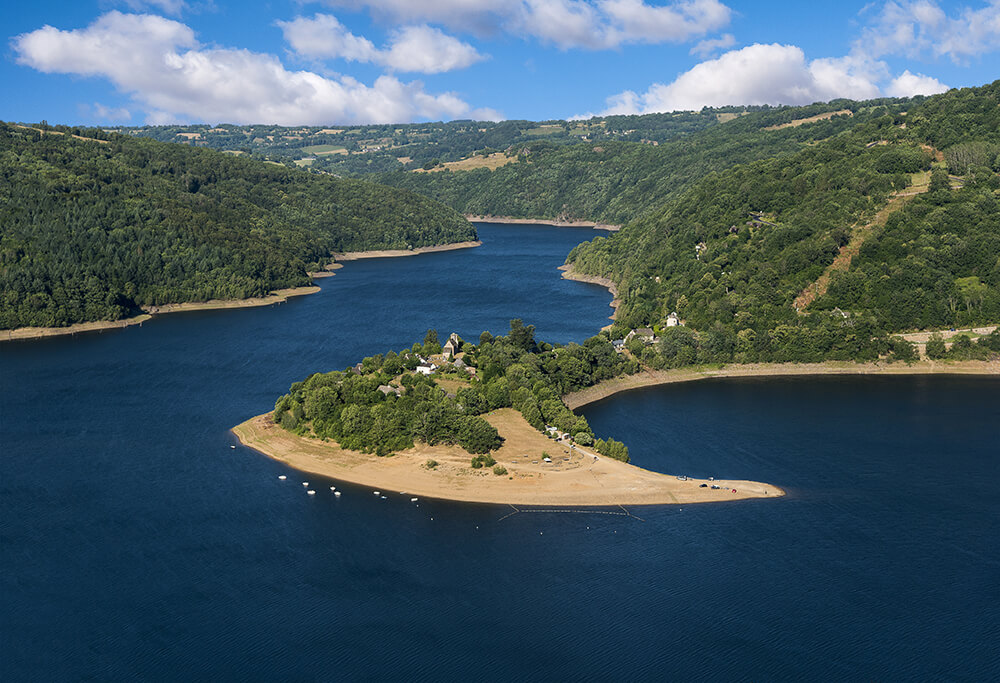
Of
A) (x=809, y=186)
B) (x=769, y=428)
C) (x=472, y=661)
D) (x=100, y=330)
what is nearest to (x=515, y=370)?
(x=769, y=428)

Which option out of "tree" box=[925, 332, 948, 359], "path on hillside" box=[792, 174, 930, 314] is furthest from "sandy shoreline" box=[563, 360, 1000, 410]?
"path on hillside" box=[792, 174, 930, 314]

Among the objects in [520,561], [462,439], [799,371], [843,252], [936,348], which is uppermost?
[843,252]

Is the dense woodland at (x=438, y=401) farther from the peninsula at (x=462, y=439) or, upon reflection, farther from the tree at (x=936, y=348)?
the tree at (x=936, y=348)

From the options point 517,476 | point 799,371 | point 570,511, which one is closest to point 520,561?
point 570,511

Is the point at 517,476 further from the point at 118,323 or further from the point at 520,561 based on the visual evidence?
the point at 118,323

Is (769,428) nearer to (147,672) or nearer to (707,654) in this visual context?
(707,654)

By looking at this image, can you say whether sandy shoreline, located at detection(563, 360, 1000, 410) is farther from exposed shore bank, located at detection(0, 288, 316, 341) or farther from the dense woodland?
exposed shore bank, located at detection(0, 288, 316, 341)

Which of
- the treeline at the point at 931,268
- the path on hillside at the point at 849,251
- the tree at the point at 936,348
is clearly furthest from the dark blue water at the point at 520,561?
the path on hillside at the point at 849,251
